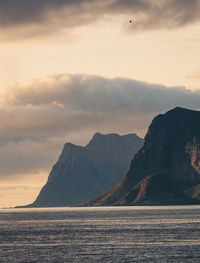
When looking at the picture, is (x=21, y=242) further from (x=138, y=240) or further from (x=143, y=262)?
(x=143, y=262)

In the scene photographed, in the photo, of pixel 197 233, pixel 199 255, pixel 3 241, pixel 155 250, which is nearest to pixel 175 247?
pixel 155 250

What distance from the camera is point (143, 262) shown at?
121500mm

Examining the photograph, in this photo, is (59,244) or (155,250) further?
(59,244)

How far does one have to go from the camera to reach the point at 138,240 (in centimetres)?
17350

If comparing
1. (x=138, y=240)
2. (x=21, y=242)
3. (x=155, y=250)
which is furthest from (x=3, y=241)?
(x=155, y=250)

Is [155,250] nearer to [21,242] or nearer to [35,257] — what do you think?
[35,257]

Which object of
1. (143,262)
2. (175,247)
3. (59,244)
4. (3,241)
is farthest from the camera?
(3,241)

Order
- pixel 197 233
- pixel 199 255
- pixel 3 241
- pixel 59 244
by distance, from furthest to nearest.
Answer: pixel 197 233 → pixel 3 241 → pixel 59 244 → pixel 199 255

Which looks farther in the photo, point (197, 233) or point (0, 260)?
point (197, 233)

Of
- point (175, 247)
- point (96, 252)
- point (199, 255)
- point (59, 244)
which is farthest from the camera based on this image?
point (59, 244)

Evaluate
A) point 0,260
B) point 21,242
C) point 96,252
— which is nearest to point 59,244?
point 21,242

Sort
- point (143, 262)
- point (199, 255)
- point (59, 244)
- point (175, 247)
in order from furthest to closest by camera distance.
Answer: point (59, 244) → point (175, 247) → point (199, 255) → point (143, 262)

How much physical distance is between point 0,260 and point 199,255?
45922mm

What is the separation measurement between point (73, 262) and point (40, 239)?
6469 centimetres
